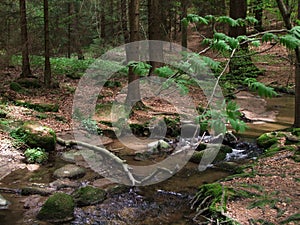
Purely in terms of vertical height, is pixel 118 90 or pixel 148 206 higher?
pixel 118 90

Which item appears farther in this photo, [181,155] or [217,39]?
[181,155]

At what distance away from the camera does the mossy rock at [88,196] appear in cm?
638

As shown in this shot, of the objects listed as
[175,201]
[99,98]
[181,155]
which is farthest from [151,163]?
[99,98]

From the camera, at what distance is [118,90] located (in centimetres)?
1622

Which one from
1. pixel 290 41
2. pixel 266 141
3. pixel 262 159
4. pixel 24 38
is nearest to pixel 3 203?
pixel 290 41

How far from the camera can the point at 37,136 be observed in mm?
9172

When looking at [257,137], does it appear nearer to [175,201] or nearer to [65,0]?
[175,201]

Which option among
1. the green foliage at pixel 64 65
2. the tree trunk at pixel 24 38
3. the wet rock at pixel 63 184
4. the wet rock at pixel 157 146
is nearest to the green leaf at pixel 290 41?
the wet rock at pixel 63 184

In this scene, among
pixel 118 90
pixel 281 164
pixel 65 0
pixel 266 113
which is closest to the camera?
pixel 281 164

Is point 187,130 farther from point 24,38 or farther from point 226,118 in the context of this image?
point 226,118

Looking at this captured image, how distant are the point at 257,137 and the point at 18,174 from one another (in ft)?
23.5

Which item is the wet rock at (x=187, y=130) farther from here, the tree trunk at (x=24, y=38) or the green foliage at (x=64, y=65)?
the green foliage at (x=64, y=65)

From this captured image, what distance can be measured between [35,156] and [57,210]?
3027mm

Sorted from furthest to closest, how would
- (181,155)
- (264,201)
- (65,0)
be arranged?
1. (65,0)
2. (181,155)
3. (264,201)
